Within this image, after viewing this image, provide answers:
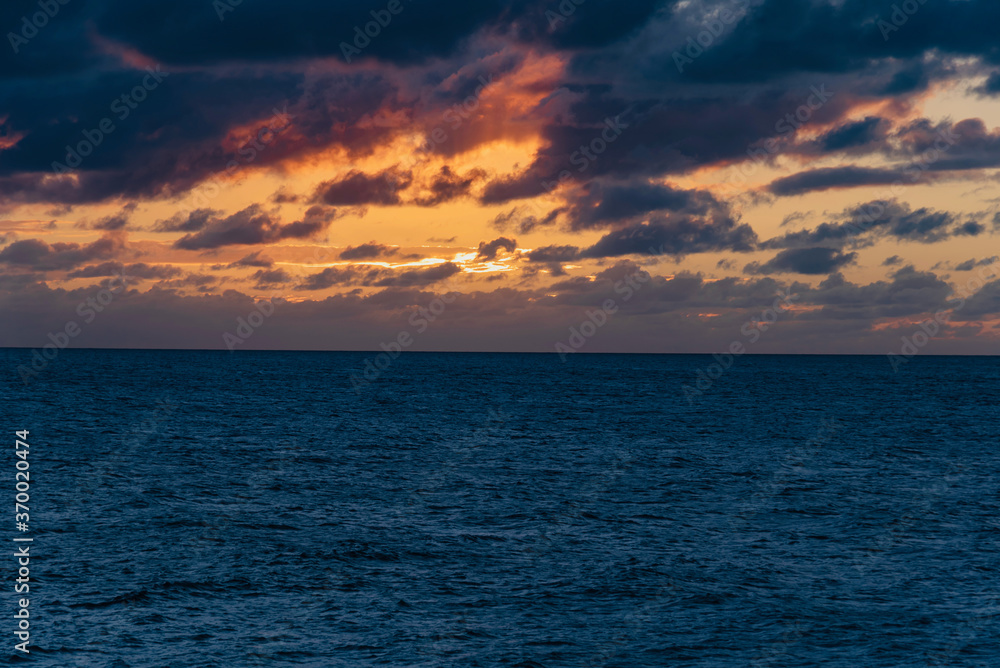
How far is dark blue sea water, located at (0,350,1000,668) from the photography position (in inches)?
941

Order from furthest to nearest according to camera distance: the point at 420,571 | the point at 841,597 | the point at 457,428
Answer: the point at 457,428 < the point at 420,571 < the point at 841,597

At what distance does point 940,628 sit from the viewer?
25.5 m

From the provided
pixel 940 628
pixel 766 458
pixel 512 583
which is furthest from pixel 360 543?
pixel 766 458

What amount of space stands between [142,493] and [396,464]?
17.8 m

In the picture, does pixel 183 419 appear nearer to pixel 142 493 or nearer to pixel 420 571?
pixel 142 493

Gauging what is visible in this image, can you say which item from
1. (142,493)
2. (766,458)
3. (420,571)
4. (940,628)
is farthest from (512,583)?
(766,458)

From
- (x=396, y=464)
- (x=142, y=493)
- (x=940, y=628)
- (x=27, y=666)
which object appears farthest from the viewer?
(x=396, y=464)

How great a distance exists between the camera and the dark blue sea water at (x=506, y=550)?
78.4ft

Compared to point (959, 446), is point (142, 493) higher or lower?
higher

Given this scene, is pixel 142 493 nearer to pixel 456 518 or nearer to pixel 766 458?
pixel 456 518

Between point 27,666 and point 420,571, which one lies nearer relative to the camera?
point 27,666

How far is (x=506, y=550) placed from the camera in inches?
1332

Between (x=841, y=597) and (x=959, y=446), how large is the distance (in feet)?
165

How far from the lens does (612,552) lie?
33.8 metres
